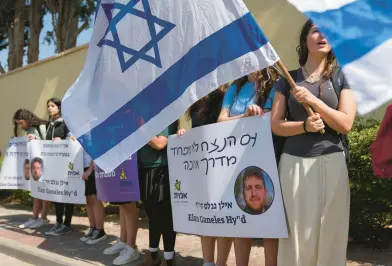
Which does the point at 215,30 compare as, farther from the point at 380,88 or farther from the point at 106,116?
the point at 380,88

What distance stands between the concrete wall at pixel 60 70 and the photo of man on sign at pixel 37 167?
7.36ft

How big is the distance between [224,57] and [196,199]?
127 centimetres

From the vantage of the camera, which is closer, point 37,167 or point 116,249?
point 116,249

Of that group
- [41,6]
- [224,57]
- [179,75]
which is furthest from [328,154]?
[41,6]

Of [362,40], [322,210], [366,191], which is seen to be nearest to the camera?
[362,40]

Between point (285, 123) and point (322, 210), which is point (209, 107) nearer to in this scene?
point (285, 123)

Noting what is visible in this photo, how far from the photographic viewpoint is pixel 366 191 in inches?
167

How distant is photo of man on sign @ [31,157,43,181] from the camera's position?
22.1 ft

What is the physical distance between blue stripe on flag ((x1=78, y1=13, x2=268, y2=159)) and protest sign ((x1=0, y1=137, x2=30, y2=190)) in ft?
13.5

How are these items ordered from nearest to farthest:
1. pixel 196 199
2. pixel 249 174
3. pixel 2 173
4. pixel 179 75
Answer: pixel 179 75
pixel 249 174
pixel 196 199
pixel 2 173

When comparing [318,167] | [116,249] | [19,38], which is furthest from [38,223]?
[19,38]

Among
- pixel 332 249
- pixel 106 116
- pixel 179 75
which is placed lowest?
pixel 332 249

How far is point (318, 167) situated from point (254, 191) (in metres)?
0.57

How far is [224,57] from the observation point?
300 cm
